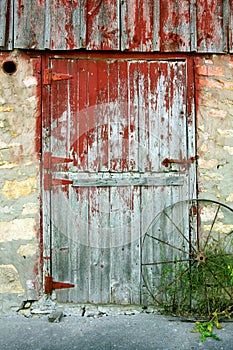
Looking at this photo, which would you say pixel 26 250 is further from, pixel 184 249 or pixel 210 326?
pixel 210 326

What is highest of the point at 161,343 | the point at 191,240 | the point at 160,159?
the point at 160,159

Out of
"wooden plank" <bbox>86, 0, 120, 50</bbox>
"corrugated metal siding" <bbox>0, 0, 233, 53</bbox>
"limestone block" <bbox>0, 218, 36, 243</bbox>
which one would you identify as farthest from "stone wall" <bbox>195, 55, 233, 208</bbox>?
"limestone block" <bbox>0, 218, 36, 243</bbox>

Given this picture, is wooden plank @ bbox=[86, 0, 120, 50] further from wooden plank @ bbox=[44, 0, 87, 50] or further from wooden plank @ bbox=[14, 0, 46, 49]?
wooden plank @ bbox=[14, 0, 46, 49]

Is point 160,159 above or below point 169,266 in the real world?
above

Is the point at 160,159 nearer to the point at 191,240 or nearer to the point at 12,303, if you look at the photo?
the point at 191,240

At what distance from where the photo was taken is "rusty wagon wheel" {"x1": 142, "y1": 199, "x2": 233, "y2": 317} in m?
3.81

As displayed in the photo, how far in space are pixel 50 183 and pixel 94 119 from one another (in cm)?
75

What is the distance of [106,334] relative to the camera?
3.38 m

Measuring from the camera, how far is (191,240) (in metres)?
3.88

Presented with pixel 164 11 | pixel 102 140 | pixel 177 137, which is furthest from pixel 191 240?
pixel 164 11

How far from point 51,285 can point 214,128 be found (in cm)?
217

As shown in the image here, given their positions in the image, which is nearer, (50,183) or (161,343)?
(161,343)

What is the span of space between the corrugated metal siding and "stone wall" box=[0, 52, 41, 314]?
0.26 meters

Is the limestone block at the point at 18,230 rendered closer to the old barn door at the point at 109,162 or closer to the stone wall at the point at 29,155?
the stone wall at the point at 29,155
